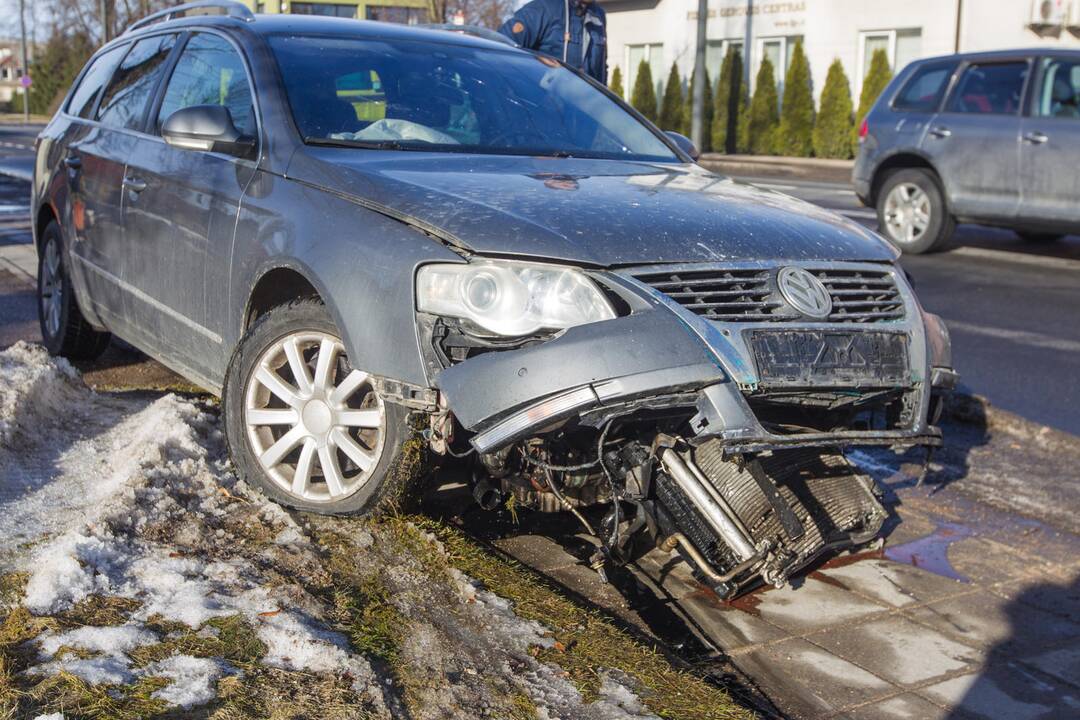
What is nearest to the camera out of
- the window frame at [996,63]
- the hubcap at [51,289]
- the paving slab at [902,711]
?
the paving slab at [902,711]

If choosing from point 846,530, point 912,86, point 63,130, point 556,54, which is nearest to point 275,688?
point 846,530

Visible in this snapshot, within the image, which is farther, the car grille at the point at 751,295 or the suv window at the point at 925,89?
the suv window at the point at 925,89

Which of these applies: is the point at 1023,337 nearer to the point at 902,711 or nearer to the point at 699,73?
the point at 902,711

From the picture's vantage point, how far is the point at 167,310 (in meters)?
4.84

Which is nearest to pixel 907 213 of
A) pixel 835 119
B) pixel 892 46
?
pixel 835 119

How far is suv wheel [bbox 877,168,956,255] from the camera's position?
1177 cm

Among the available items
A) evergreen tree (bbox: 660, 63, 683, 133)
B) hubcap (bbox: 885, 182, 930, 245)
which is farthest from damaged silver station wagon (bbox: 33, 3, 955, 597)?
evergreen tree (bbox: 660, 63, 683, 133)

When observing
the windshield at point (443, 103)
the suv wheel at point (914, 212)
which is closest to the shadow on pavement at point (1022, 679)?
the windshield at point (443, 103)

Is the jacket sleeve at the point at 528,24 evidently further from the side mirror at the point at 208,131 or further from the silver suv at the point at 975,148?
the silver suv at the point at 975,148

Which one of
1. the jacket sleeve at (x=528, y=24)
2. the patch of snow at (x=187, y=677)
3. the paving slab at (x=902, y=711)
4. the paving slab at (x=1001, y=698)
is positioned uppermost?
the jacket sleeve at (x=528, y=24)

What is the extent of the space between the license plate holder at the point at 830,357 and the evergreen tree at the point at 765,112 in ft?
87.9

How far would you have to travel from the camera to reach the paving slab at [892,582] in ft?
12.6

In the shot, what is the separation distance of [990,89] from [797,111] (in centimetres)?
1773

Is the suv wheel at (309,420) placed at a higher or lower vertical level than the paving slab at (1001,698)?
higher
